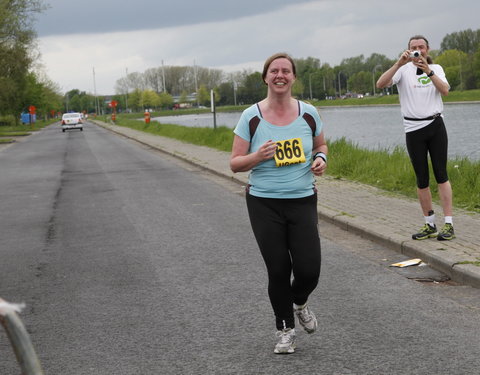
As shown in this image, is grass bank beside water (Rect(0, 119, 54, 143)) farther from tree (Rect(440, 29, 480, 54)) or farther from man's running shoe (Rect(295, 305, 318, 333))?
tree (Rect(440, 29, 480, 54))

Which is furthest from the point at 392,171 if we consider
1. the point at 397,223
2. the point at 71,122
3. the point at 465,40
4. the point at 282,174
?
the point at 465,40

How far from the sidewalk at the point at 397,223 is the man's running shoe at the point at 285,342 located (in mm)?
2143

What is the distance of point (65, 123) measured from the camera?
6262cm

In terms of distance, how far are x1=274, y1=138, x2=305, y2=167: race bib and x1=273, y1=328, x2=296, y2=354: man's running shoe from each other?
102 centimetres

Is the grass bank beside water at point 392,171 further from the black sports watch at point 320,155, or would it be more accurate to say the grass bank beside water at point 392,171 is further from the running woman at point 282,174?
the running woman at point 282,174

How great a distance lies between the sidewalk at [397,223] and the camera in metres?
6.50

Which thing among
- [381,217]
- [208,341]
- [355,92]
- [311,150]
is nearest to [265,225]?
[311,150]

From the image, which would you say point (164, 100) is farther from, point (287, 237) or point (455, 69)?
point (287, 237)

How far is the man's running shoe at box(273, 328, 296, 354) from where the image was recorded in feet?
14.5

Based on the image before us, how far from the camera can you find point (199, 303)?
5680 mm

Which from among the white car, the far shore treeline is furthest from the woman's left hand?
the white car

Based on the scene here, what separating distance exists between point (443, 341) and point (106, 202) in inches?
346

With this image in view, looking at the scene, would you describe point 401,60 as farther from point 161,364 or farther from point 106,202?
point 106,202

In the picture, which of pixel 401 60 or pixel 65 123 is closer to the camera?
pixel 401 60
